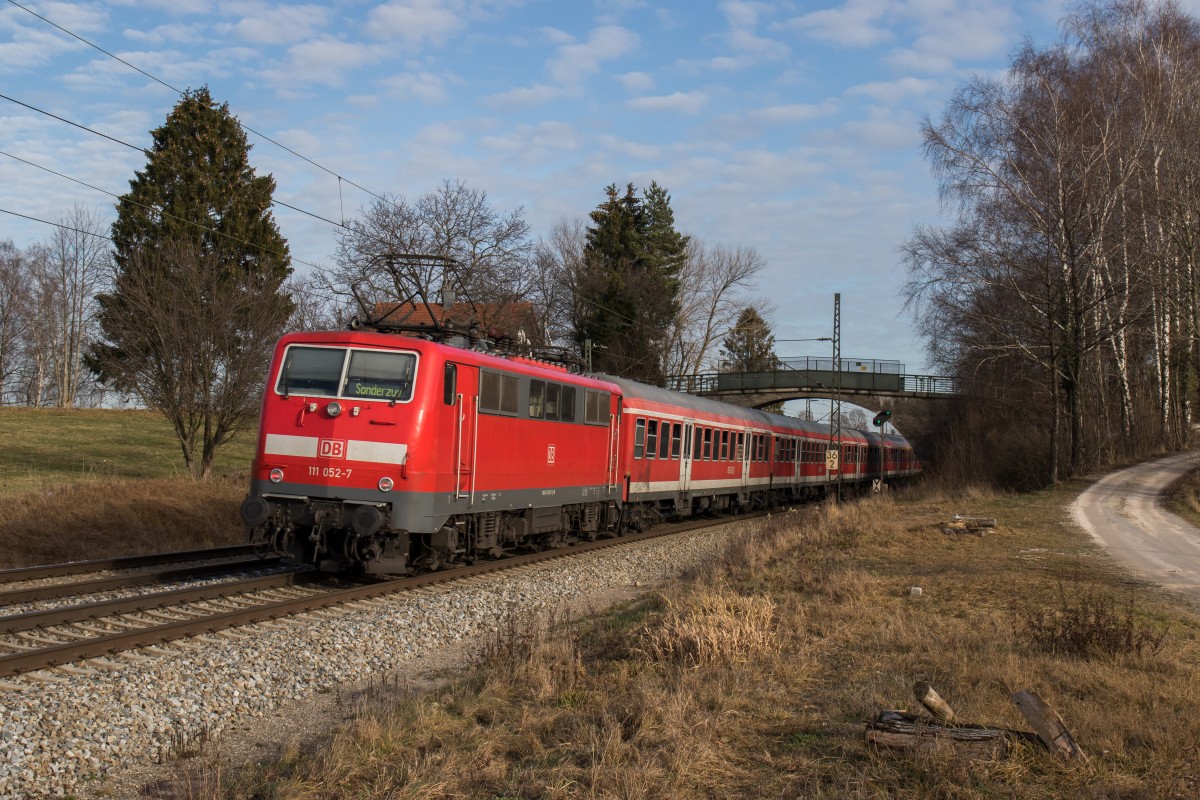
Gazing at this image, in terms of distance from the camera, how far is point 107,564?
1241cm

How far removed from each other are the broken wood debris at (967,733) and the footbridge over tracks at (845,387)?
4487 centimetres

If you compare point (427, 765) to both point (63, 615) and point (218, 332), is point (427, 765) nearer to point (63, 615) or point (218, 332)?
point (63, 615)

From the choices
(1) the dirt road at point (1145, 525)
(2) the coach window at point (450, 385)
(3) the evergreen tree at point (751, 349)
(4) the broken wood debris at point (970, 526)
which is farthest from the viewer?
(3) the evergreen tree at point (751, 349)

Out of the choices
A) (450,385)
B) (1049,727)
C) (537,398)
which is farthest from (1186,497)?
(1049,727)

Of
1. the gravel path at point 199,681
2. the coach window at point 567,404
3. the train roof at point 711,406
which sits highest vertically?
the train roof at point 711,406

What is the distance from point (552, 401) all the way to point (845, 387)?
3984 centimetres

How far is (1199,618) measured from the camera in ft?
31.2

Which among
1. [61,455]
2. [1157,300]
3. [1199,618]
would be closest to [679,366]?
[1157,300]

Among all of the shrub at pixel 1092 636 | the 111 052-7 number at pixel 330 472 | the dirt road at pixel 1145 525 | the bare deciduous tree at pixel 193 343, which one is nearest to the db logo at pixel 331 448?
the 111 052-7 number at pixel 330 472

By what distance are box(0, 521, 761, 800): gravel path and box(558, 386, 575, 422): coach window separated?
12.1 feet

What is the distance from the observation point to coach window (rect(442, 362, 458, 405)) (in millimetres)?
11758

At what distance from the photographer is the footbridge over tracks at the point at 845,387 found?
51.4m

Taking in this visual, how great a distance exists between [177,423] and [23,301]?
41575mm

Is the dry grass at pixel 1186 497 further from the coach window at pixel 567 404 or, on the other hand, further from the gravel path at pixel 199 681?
the gravel path at pixel 199 681
